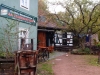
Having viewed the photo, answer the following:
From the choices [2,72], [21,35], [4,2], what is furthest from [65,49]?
[2,72]

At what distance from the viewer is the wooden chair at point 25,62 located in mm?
7055

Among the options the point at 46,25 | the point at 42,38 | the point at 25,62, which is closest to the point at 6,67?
the point at 25,62

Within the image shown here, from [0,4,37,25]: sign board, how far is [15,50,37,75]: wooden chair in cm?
363

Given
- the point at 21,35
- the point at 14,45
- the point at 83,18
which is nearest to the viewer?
the point at 14,45

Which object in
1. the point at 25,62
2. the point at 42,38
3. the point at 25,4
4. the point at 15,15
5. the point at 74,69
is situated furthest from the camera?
the point at 42,38

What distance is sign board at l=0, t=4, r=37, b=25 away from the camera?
395 inches

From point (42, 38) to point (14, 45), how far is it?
413 inches

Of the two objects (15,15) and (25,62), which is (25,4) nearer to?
(15,15)

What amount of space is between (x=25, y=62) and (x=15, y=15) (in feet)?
15.7

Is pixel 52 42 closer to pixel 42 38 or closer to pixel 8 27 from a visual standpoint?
pixel 42 38

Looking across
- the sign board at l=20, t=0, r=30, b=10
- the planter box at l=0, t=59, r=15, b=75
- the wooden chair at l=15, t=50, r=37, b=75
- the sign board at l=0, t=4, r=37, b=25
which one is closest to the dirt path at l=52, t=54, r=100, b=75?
the wooden chair at l=15, t=50, r=37, b=75

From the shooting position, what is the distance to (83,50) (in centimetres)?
2062

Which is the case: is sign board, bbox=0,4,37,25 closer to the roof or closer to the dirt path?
the dirt path

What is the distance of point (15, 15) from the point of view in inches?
442
